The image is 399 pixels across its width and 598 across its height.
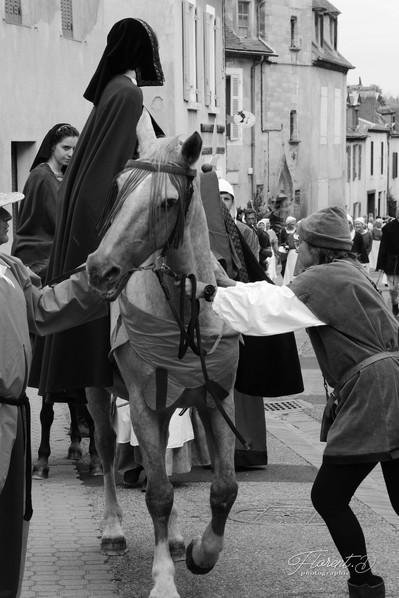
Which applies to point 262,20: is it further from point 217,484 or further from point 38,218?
point 217,484

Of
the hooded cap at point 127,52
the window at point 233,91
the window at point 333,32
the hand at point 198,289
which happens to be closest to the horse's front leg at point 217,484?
the hand at point 198,289

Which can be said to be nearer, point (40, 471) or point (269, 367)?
point (269, 367)

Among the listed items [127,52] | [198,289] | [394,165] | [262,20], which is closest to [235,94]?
[262,20]

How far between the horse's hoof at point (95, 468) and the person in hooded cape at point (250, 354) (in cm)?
96

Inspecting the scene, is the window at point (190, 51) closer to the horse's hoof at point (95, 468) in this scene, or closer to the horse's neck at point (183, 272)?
the horse's hoof at point (95, 468)

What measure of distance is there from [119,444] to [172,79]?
19.5 m

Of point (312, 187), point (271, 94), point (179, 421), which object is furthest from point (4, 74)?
point (312, 187)

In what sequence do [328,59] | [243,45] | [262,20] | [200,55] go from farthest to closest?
[328,59]
[262,20]
[243,45]
[200,55]

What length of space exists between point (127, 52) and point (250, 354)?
168cm

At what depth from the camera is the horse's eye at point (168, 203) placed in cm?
501

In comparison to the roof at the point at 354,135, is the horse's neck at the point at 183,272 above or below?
above

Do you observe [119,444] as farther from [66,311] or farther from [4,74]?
[4,74]

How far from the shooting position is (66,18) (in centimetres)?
2020

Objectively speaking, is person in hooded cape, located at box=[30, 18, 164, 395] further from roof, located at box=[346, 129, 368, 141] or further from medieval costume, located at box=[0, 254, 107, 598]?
roof, located at box=[346, 129, 368, 141]
